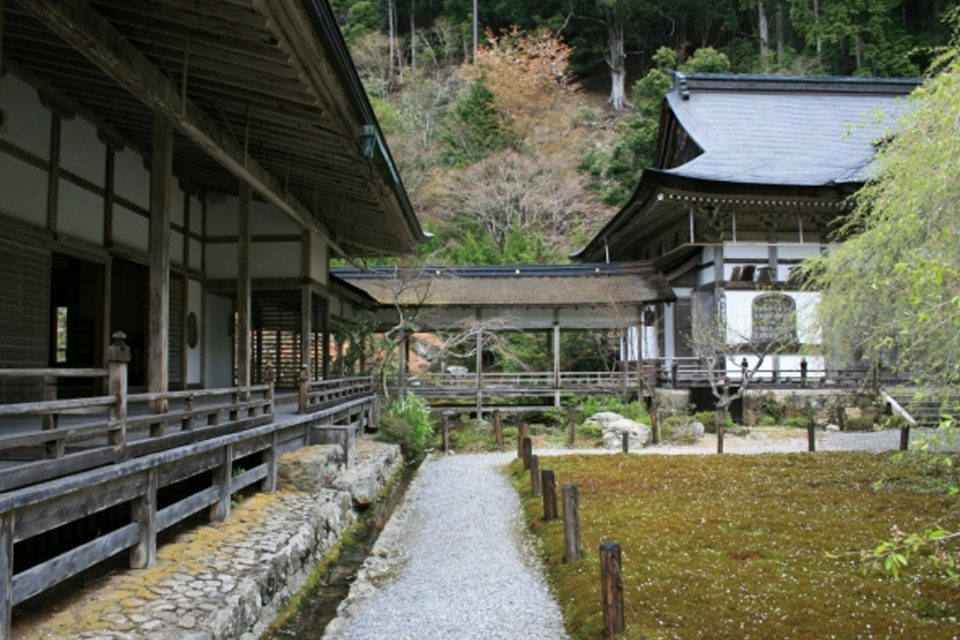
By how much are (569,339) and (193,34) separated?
72.5 ft

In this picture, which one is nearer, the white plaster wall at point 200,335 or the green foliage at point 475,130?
the white plaster wall at point 200,335

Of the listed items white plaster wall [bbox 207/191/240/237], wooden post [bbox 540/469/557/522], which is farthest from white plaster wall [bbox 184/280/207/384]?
wooden post [bbox 540/469/557/522]

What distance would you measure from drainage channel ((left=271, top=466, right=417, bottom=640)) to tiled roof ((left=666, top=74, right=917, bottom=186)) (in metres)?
12.8

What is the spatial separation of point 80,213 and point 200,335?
4398 millimetres

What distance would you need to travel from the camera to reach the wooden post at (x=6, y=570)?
147 inches

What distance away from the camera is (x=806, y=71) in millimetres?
36750

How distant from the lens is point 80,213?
8312mm

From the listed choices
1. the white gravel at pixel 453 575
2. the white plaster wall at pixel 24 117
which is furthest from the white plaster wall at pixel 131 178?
the white gravel at pixel 453 575

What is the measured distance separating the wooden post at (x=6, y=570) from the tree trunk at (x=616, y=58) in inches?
1697

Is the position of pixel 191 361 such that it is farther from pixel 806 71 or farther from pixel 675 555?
pixel 806 71

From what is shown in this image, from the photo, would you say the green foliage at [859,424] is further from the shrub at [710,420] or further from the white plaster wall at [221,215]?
the white plaster wall at [221,215]

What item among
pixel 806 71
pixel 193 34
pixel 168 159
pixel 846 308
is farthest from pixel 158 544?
pixel 806 71

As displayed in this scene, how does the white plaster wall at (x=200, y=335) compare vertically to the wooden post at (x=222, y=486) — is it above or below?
above

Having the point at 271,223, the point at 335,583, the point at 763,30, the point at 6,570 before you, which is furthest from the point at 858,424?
the point at 763,30
